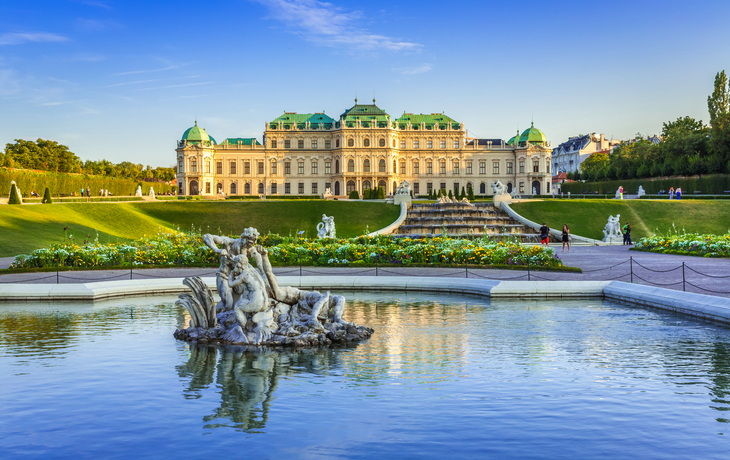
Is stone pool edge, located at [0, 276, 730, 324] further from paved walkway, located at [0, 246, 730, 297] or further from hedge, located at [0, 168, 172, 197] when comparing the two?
hedge, located at [0, 168, 172, 197]

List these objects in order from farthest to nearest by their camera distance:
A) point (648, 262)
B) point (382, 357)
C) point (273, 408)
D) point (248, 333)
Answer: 1. point (648, 262)
2. point (248, 333)
3. point (382, 357)
4. point (273, 408)

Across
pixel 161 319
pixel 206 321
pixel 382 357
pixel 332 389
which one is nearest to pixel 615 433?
pixel 332 389

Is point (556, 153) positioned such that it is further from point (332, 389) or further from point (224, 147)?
point (332, 389)

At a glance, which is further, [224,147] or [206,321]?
[224,147]

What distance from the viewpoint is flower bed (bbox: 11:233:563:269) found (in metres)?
23.1

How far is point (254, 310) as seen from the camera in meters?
11.6

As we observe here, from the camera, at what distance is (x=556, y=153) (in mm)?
158000

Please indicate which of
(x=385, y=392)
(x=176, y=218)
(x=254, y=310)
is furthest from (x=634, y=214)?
(x=385, y=392)

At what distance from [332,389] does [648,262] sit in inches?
820

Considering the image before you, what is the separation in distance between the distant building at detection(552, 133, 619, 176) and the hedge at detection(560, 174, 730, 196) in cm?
5210

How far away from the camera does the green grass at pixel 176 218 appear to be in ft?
123

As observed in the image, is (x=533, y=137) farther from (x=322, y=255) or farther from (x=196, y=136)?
(x=322, y=255)

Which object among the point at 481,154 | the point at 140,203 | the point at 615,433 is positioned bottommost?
the point at 615,433

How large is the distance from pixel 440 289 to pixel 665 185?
202 feet
